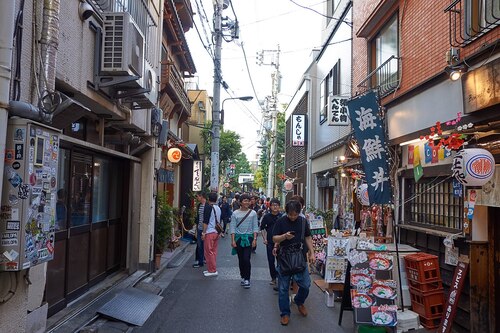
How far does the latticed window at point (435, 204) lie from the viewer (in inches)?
279

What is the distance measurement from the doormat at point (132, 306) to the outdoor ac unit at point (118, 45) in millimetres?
3454

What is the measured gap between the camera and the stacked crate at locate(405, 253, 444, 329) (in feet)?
21.5

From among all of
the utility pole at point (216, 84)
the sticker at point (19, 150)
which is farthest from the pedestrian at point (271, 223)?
the utility pole at point (216, 84)

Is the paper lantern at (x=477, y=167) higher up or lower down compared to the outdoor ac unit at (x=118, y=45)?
lower down

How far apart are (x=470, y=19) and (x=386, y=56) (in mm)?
4361

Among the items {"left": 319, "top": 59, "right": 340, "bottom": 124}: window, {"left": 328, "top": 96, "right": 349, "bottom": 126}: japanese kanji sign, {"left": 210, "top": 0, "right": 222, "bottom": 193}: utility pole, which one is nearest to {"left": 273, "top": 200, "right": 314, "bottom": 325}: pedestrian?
{"left": 328, "top": 96, "right": 349, "bottom": 126}: japanese kanji sign

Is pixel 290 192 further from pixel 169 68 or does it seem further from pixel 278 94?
pixel 169 68

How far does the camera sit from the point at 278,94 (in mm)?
39781

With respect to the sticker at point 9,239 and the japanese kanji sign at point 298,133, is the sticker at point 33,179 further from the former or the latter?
the japanese kanji sign at point 298,133

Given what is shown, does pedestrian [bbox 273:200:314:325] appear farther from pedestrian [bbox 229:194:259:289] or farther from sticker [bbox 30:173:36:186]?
sticker [bbox 30:173:36:186]

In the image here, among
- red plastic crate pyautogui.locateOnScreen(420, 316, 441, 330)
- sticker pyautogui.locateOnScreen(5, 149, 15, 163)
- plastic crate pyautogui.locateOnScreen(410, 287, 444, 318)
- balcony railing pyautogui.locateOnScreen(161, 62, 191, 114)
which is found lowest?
red plastic crate pyautogui.locateOnScreen(420, 316, 441, 330)

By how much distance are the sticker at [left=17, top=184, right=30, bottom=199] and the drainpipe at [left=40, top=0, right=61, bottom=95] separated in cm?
110

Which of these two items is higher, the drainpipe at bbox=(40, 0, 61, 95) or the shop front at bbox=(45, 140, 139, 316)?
the drainpipe at bbox=(40, 0, 61, 95)

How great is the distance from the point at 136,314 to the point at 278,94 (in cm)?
3420
